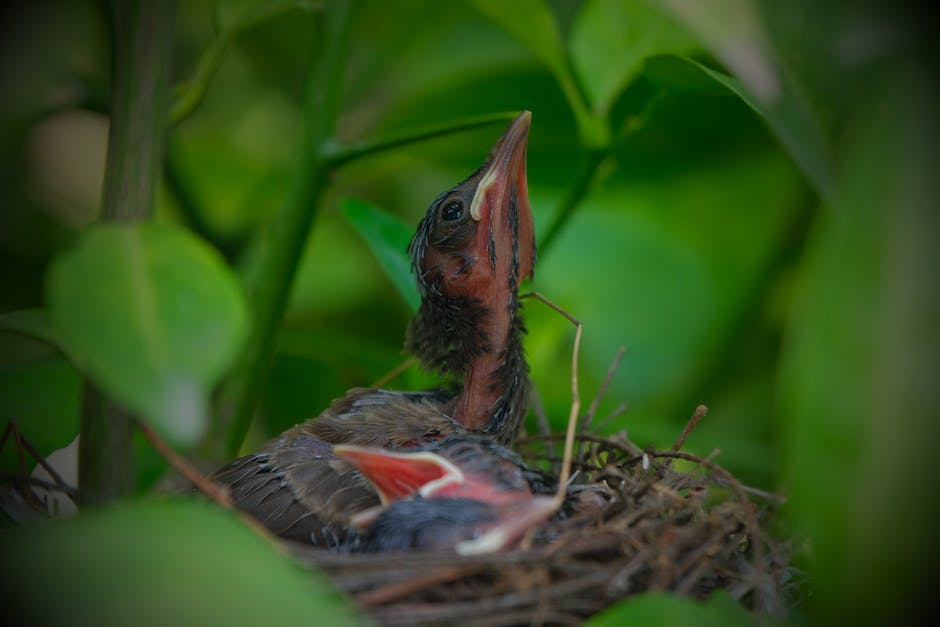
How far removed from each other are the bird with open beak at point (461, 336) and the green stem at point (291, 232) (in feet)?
0.20

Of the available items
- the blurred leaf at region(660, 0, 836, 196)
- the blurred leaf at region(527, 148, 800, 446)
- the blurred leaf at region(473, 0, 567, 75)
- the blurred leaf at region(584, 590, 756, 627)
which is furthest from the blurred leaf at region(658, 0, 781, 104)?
the blurred leaf at region(527, 148, 800, 446)

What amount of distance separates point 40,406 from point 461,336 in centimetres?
53

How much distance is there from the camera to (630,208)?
1.73m

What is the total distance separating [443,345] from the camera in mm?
1211

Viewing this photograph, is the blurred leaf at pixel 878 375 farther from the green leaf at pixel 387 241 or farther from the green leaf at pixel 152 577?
the green leaf at pixel 387 241

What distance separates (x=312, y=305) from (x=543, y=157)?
1.80 ft

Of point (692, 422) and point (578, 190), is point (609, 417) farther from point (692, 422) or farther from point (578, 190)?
point (578, 190)

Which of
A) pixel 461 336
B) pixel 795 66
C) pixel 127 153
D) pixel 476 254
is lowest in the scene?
pixel 461 336

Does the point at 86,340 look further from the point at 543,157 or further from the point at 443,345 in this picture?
the point at 543,157

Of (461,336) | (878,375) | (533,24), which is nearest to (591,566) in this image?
(878,375)

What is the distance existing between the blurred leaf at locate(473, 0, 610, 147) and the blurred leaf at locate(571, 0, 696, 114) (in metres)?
0.02

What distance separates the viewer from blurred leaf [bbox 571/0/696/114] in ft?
3.80

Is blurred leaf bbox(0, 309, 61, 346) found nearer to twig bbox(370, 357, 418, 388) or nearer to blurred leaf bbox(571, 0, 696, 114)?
twig bbox(370, 357, 418, 388)

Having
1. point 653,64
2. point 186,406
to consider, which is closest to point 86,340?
point 186,406
